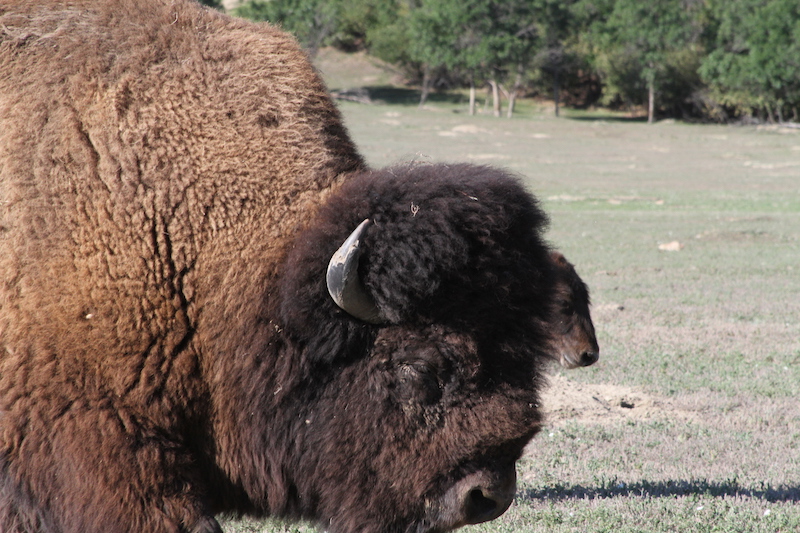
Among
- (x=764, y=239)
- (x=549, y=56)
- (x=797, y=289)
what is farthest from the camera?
(x=549, y=56)

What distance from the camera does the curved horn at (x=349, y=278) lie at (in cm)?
262

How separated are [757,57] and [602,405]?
53750 millimetres

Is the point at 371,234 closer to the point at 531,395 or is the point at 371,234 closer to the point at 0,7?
the point at 531,395

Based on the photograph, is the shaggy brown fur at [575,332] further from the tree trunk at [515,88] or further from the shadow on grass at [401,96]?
the shadow on grass at [401,96]

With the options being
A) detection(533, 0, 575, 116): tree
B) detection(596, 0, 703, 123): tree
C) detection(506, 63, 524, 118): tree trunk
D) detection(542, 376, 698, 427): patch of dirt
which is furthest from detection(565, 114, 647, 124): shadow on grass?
detection(542, 376, 698, 427): patch of dirt

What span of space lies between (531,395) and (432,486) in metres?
0.48

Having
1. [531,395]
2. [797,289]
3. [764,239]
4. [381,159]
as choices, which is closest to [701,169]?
[381,159]

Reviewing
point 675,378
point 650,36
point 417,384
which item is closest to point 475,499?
point 417,384

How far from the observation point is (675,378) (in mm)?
8039

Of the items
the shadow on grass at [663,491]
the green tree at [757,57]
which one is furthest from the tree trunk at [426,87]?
the shadow on grass at [663,491]

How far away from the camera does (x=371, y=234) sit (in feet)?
8.97

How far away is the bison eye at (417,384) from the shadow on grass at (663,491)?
103 inches

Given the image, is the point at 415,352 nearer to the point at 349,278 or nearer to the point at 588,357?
the point at 349,278

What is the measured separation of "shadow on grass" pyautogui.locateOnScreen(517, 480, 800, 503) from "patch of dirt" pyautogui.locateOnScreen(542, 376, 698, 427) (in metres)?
1.23
